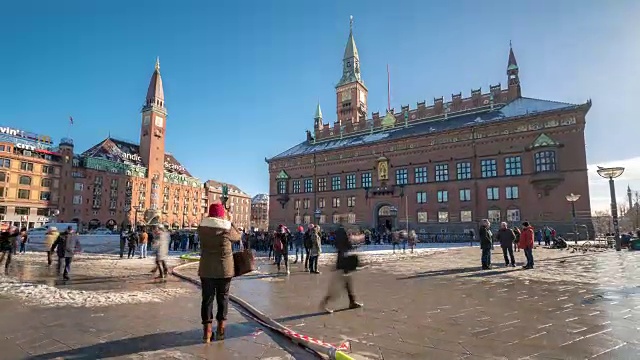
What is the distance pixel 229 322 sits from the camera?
18.1 ft

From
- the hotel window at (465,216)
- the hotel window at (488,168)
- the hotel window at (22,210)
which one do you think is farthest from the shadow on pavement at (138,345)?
the hotel window at (22,210)

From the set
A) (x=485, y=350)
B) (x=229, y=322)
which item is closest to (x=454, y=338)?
(x=485, y=350)

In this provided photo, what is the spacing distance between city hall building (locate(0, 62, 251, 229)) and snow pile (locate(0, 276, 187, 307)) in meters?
53.4

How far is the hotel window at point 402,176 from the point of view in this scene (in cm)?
4425

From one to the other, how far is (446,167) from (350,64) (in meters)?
31.8

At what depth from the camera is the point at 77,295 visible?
7.59 m

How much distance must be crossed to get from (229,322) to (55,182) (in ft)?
239

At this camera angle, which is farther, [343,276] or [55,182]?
[55,182]

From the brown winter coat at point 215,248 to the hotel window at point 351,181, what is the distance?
4392cm

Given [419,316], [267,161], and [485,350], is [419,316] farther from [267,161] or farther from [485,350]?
[267,161]

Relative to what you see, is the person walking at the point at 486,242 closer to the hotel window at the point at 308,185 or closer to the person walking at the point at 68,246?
the person walking at the point at 68,246

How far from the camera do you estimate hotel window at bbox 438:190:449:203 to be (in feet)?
134

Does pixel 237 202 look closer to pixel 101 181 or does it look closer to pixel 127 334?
pixel 101 181

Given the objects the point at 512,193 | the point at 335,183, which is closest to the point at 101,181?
the point at 335,183
